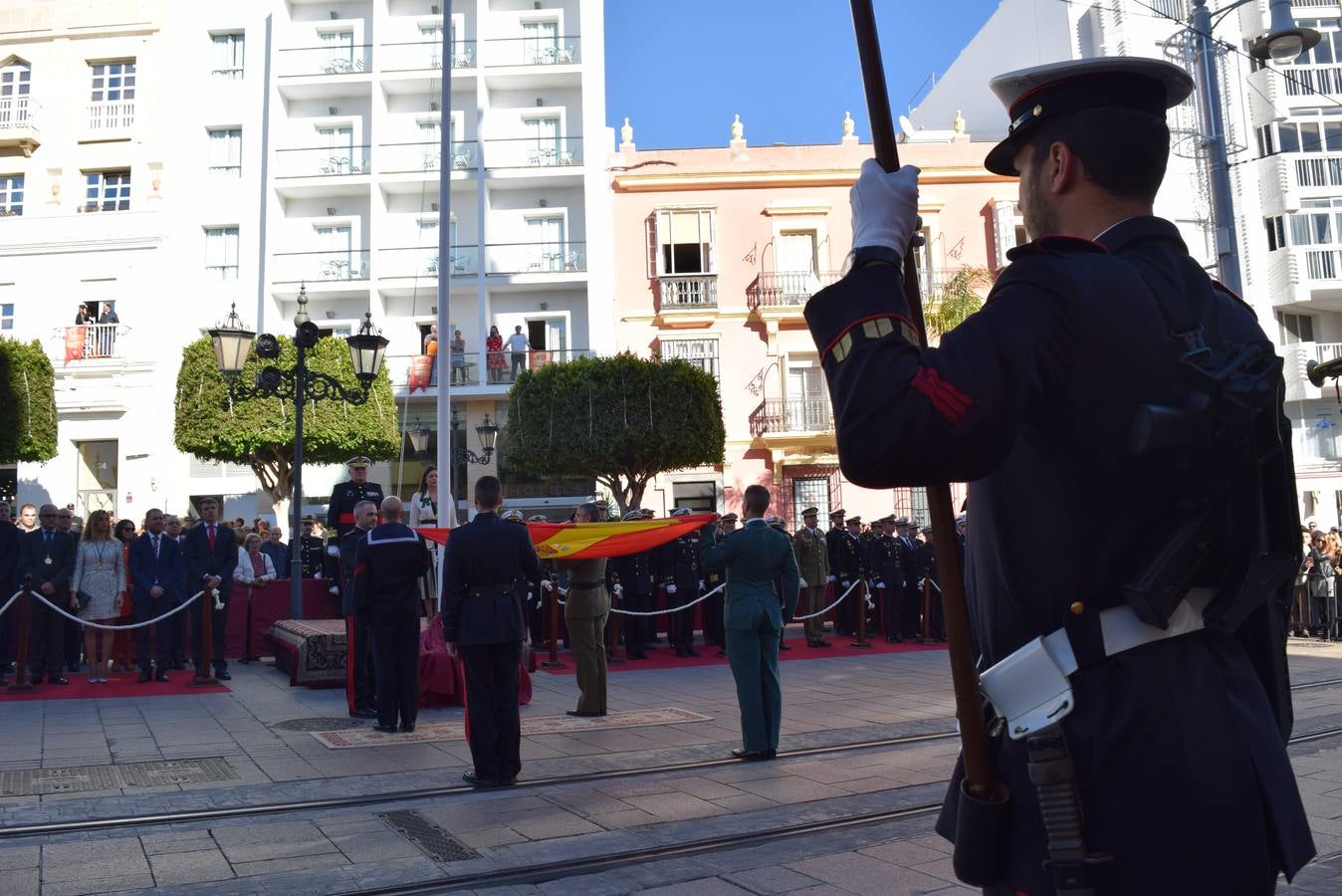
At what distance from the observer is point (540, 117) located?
36812 millimetres

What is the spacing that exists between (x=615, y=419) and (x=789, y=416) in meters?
7.36

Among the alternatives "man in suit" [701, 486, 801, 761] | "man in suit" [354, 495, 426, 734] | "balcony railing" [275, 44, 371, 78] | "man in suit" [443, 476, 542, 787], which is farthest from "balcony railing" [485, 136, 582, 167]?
"man in suit" [443, 476, 542, 787]

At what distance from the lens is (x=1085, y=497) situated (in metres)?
1.73

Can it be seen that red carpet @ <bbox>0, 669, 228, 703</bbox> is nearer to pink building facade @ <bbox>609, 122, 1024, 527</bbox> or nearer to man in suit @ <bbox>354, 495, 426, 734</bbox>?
man in suit @ <bbox>354, 495, 426, 734</bbox>

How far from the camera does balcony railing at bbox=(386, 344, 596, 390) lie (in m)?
33.9

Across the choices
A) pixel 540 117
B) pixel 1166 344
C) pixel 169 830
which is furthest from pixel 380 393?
pixel 1166 344

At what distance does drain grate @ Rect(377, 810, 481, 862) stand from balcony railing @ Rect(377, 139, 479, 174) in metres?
31.7

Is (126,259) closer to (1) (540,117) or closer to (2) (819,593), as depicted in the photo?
(1) (540,117)

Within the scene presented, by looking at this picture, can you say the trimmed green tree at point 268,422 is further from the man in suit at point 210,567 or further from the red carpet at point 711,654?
the red carpet at point 711,654

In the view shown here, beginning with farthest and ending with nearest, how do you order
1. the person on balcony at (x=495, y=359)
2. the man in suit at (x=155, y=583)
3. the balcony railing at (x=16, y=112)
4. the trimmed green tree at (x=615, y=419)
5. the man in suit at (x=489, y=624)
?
the person on balcony at (x=495, y=359) < the balcony railing at (x=16, y=112) < the trimmed green tree at (x=615, y=419) < the man in suit at (x=155, y=583) < the man in suit at (x=489, y=624)

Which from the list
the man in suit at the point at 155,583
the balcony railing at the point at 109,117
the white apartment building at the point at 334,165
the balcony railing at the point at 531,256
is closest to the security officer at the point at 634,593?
the man in suit at the point at 155,583

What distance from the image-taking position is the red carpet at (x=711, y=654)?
1532 centimetres

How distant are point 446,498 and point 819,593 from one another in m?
7.31

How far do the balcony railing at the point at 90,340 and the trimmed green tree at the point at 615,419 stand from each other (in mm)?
11724
